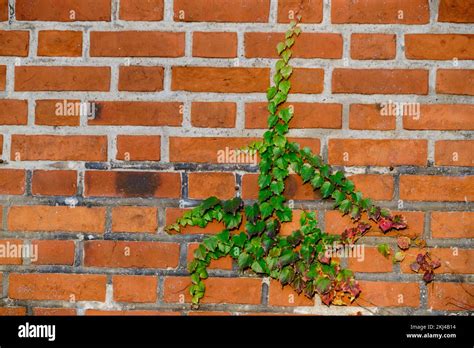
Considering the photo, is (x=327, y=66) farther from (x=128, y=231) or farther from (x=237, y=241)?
(x=128, y=231)

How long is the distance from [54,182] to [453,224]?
3.93ft

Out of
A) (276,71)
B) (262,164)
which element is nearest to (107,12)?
(276,71)

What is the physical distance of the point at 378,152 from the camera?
125cm

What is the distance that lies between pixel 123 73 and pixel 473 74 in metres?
1.03

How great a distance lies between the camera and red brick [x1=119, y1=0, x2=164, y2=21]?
1244 mm

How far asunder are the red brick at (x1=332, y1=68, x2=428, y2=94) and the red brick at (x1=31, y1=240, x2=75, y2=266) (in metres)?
0.93

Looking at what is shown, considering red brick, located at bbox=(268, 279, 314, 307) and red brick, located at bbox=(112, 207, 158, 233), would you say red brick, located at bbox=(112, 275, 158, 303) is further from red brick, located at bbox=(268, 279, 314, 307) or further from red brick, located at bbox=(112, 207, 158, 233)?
red brick, located at bbox=(268, 279, 314, 307)

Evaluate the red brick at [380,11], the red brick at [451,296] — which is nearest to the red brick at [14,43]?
the red brick at [380,11]

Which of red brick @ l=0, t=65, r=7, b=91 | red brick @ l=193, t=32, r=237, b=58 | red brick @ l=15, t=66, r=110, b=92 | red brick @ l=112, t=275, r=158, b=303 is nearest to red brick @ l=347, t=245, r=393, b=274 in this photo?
red brick @ l=112, t=275, r=158, b=303

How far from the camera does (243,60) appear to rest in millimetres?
1243

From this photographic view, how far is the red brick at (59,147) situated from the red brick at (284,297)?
64 cm

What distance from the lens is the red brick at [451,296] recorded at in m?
1.25

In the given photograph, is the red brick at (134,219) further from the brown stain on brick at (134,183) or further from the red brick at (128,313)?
the red brick at (128,313)

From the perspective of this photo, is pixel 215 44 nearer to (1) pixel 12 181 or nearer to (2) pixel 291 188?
(2) pixel 291 188
